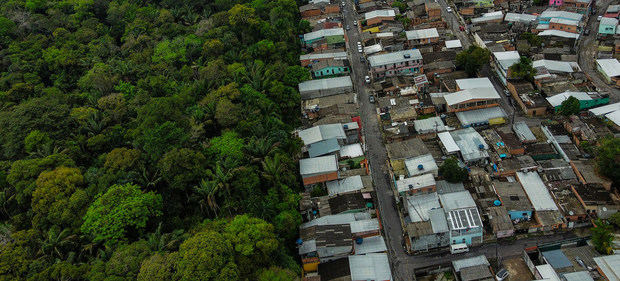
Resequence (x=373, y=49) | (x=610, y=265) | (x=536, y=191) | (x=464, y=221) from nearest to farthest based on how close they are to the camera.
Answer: (x=610, y=265) → (x=464, y=221) → (x=536, y=191) → (x=373, y=49)

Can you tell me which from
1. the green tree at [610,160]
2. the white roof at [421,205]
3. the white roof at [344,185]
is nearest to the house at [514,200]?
the white roof at [421,205]

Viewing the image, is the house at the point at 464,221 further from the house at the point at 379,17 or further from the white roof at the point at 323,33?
the house at the point at 379,17

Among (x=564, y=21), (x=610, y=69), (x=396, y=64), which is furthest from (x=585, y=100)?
(x=396, y=64)

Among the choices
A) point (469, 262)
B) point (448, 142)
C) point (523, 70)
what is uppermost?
point (523, 70)

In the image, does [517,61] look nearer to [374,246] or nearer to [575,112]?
[575,112]

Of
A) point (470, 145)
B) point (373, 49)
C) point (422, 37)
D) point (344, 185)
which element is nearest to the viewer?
point (344, 185)

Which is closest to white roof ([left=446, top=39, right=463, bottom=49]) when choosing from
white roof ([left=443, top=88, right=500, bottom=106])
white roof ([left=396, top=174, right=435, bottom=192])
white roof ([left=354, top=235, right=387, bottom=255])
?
white roof ([left=443, top=88, right=500, bottom=106])

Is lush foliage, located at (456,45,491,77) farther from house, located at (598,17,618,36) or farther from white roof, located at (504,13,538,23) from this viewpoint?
house, located at (598,17,618,36)

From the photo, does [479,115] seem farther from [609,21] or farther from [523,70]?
[609,21]

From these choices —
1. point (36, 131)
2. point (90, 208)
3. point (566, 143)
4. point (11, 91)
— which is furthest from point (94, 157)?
point (566, 143)
